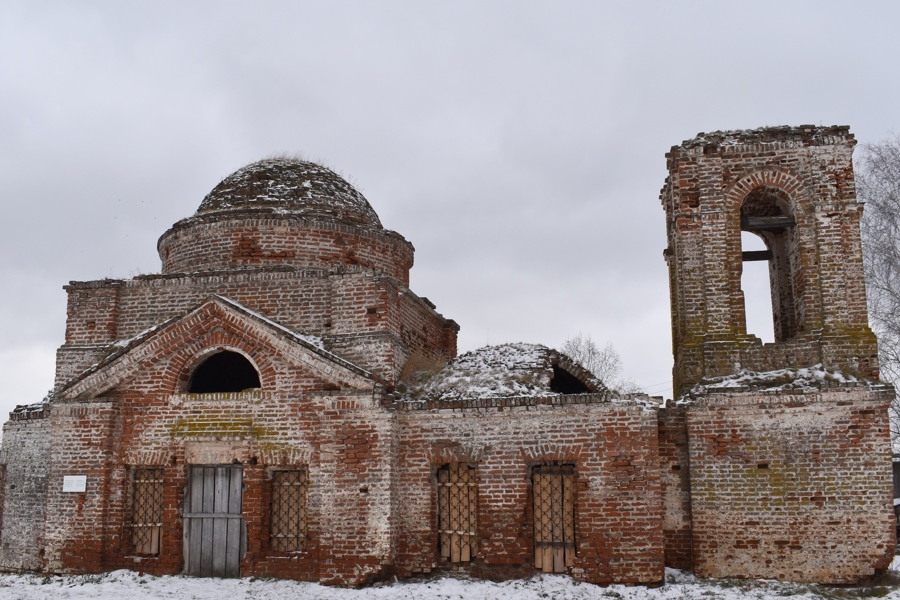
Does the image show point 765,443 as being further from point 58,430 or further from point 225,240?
point 58,430

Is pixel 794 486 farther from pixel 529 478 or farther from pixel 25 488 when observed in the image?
pixel 25 488

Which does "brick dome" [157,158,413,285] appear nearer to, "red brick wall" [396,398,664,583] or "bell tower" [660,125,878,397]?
"red brick wall" [396,398,664,583]

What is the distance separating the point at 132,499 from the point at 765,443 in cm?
856

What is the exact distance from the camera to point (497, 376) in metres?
10.6

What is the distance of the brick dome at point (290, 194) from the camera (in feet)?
Answer: 42.6

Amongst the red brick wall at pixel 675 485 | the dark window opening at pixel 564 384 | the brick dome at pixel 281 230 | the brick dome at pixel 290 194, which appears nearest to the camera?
the red brick wall at pixel 675 485

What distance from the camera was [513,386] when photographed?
33.8ft

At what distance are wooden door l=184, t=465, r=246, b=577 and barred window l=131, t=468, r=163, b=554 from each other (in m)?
0.50

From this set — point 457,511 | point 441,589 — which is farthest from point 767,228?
point 441,589

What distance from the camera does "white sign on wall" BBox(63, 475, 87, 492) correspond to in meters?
10.6

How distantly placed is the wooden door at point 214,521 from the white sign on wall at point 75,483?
4.74 ft

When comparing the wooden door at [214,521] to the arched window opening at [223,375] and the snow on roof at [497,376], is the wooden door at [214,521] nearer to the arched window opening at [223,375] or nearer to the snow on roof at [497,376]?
the arched window opening at [223,375]

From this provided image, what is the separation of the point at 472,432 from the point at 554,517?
1503 mm

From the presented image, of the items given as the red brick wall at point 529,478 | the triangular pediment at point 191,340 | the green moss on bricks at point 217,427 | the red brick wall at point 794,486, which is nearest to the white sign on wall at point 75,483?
the triangular pediment at point 191,340
